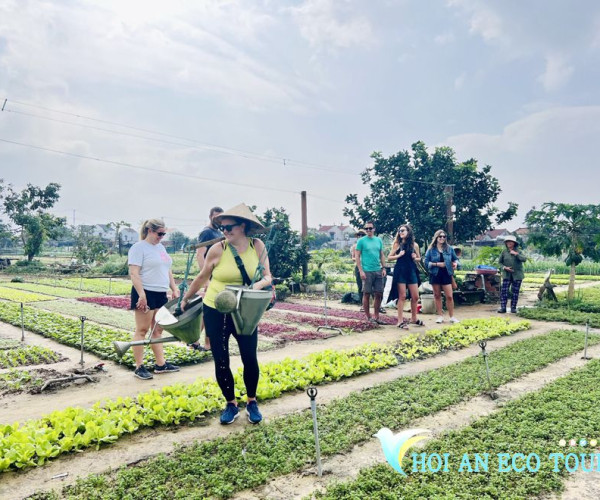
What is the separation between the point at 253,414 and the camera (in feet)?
13.1

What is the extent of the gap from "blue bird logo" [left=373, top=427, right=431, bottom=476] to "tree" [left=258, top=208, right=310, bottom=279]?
481 inches

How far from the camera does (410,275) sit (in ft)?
28.4

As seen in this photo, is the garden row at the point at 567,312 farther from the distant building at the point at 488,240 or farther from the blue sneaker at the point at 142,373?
the blue sneaker at the point at 142,373

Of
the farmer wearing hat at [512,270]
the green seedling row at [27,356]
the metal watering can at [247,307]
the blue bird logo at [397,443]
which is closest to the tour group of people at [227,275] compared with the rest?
the metal watering can at [247,307]

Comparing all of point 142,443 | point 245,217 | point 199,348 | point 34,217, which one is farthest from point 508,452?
point 34,217

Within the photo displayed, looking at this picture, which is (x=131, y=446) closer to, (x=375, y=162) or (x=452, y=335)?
(x=452, y=335)

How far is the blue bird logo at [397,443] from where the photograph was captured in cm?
317

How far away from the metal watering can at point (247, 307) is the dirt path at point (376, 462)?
119 cm

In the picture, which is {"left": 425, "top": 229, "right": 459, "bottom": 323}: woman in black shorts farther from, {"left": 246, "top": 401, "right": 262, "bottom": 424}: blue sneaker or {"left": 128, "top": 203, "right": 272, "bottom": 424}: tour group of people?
{"left": 246, "top": 401, "right": 262, "bottom": 424}: blue sneaker

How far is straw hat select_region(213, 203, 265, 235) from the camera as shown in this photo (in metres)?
3.90

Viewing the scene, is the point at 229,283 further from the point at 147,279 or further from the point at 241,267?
the point at 147,279

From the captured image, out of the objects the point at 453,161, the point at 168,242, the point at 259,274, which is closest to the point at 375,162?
the point at 453,161

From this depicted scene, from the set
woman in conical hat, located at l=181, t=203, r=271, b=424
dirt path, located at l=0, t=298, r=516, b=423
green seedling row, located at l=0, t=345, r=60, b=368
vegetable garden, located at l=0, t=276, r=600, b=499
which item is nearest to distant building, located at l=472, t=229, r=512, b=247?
dirt path, located at l=0, t=298, r=516, b=423

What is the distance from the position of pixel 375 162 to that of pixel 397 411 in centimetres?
1265
